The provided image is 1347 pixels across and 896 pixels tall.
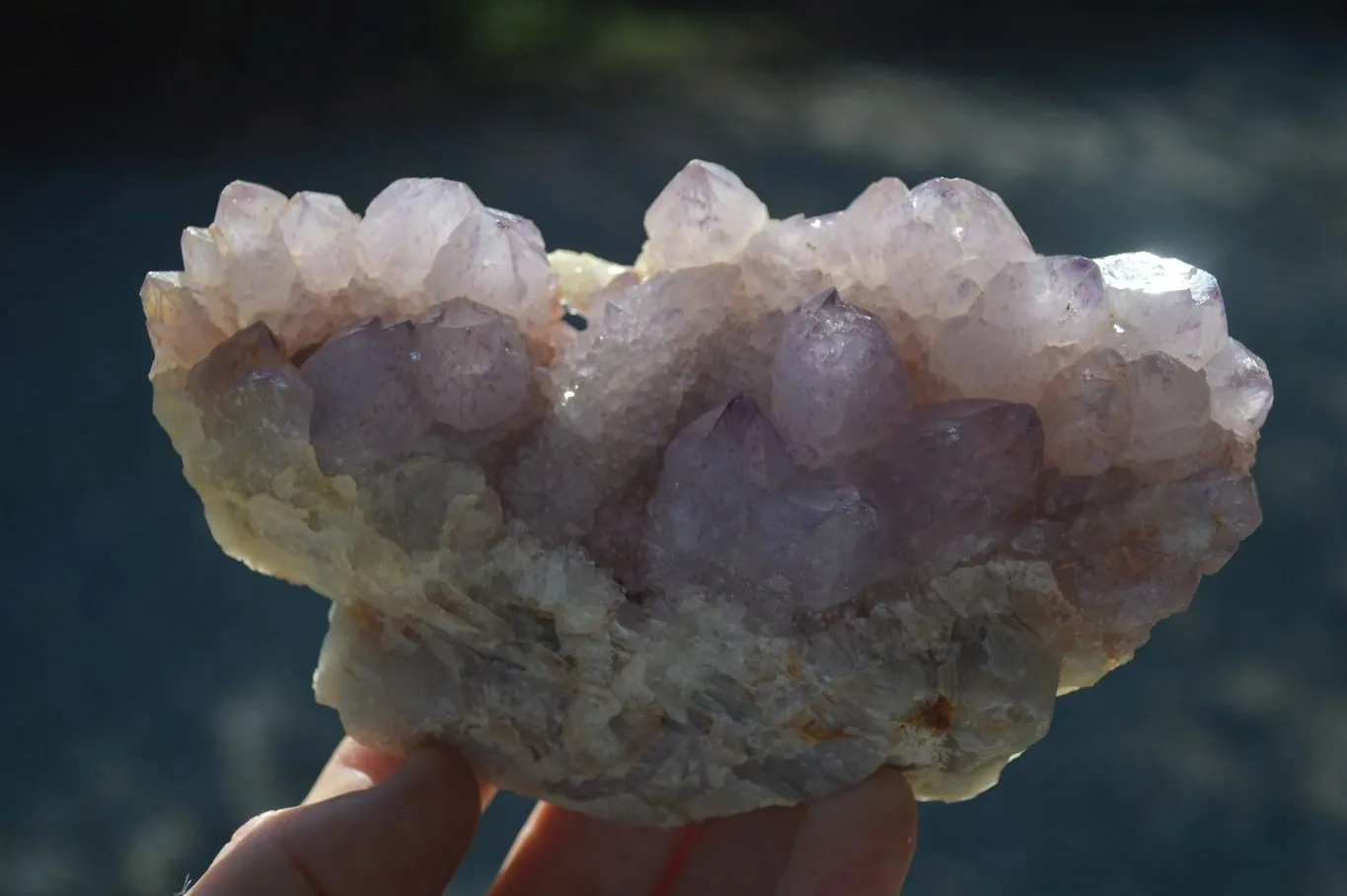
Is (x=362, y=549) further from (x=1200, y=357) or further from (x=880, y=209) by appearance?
(x=1200, y=357)

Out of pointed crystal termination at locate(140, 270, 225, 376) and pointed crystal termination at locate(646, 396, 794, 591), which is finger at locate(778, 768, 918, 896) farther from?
pointed crystal termination at locate(140, 270, 225, 376)

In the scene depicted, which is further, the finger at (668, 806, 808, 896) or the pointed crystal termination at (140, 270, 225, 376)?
the finger at (668, 806, 808, 896)

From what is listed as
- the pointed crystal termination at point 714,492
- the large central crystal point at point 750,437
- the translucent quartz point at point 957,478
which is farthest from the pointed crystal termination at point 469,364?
the translucent quartz point at point 957,478

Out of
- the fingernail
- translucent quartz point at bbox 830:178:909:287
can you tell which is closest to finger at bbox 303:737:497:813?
the fingernail

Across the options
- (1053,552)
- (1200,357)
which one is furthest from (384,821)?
(1200,357)

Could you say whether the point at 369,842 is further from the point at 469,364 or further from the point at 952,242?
the point at 952,242

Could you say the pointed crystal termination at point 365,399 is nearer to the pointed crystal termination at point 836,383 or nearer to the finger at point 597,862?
the pointed crystal termination at point 836,383
